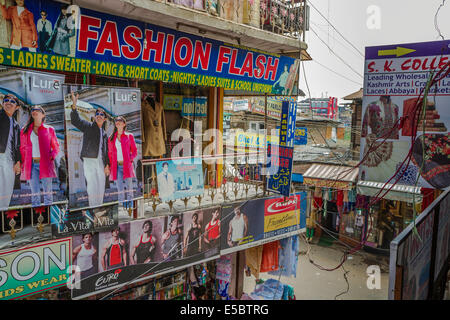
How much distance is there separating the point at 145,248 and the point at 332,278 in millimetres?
10655

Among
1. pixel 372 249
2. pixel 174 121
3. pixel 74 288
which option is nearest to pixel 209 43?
pixel 174 121

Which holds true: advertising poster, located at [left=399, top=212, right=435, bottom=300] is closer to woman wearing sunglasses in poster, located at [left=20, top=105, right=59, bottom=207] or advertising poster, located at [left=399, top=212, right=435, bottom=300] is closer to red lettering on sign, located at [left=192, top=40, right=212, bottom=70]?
woman wearing sunglasses in poster, located at [left=20, top=105, right=59, bottom=207]

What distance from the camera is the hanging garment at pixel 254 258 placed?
32.1 feet

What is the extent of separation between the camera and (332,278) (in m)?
14.4

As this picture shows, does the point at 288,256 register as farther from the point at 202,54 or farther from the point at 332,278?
the point at 202,54

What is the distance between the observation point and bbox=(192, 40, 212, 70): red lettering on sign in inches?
288

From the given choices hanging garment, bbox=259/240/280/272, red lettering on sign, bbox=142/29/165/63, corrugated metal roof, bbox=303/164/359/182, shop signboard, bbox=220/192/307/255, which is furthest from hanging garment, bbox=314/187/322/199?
red lettering on sign, bbox=142/29/165/63

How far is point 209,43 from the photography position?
7.51 m

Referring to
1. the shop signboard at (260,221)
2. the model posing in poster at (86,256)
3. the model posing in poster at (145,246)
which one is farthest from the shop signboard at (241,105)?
the model posing in poster at (86,256)

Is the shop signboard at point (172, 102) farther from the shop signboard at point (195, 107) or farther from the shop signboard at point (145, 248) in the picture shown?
the shop signboard at point (145, 248)

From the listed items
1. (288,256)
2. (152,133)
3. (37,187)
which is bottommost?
(288,256)

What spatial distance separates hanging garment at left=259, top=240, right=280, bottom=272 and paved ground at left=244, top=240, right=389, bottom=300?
2806 mm

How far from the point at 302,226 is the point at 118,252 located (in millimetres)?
5648

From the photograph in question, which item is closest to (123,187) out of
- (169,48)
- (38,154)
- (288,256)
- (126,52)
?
(38,154)
